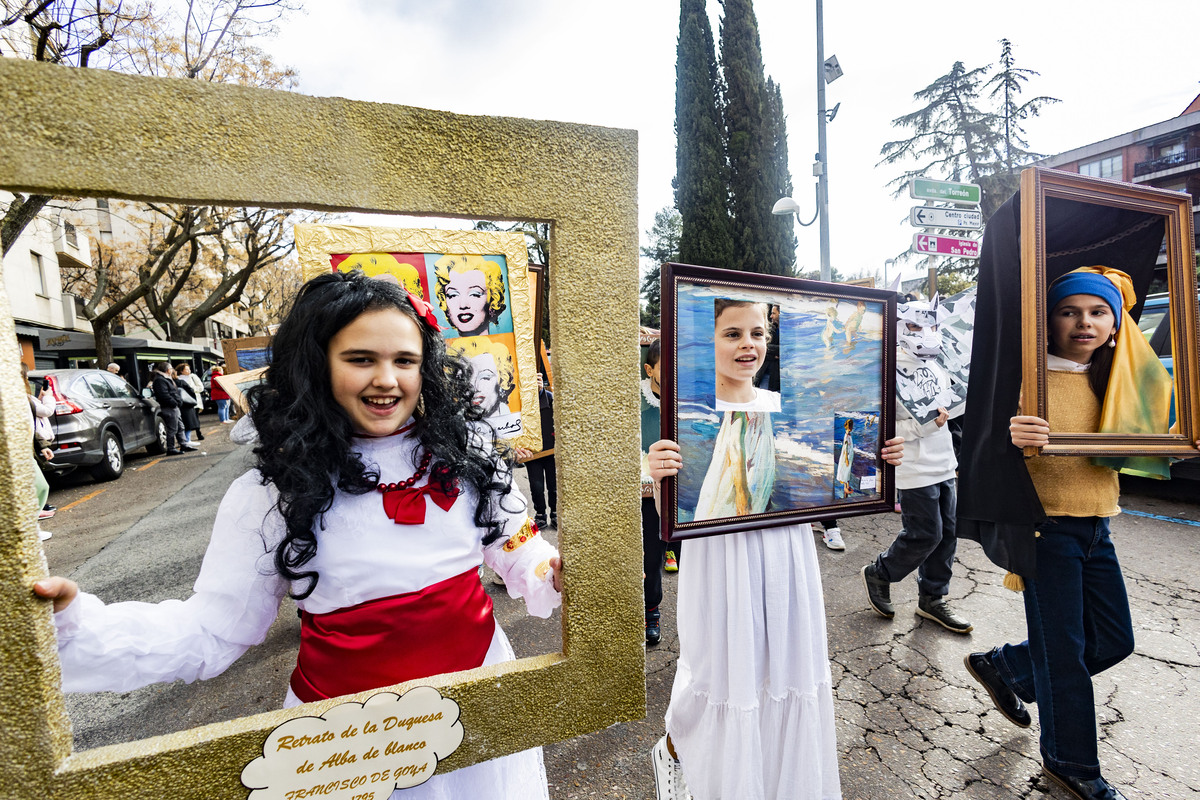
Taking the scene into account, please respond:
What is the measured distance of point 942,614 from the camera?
3113 millimetres

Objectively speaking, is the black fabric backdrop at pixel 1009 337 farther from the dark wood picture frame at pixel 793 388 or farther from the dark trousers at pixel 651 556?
the dark trousers at pixel 651 556

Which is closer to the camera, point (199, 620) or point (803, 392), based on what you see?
point (199, 620)

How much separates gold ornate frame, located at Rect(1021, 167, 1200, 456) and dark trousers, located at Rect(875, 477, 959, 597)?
1.27 m

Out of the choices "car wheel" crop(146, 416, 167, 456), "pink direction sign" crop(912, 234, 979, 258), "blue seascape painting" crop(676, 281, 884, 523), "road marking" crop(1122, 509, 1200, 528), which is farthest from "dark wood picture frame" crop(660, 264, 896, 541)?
"car wheel" crop(146, 416, 167, 456)

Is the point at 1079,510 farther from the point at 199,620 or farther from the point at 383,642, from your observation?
the point at 199,620

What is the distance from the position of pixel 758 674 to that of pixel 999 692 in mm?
1348

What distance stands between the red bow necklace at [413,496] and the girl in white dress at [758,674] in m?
0.96

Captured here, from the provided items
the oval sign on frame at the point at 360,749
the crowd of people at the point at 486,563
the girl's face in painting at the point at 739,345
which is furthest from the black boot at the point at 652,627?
the oval sign on frame at the point at 360,749

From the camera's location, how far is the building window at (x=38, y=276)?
1538cm

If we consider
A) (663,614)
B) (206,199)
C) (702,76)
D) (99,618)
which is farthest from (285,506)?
(702,76)

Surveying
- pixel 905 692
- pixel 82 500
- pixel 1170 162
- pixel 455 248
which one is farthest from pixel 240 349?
pixel 1170 162

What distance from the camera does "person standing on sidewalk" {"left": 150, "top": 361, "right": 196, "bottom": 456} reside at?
375 inches

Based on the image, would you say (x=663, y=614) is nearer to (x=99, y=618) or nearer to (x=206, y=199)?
(x=99, y=618)

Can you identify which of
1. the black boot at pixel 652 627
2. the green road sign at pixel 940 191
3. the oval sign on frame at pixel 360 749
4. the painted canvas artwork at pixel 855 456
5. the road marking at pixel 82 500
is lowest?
the black boot at pixel 652 627
